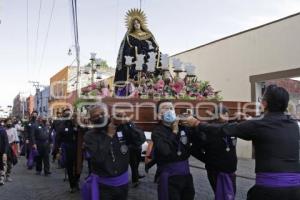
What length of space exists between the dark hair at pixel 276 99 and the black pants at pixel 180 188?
153 centimetres

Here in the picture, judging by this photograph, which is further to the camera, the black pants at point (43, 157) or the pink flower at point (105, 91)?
the black pants at point (43, 157)

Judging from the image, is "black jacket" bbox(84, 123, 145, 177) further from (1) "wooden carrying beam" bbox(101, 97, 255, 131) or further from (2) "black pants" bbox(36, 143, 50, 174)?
(2) "black pants" bbox(36, 143, 50, 174)

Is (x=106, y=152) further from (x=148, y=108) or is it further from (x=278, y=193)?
(x=278, y=193)

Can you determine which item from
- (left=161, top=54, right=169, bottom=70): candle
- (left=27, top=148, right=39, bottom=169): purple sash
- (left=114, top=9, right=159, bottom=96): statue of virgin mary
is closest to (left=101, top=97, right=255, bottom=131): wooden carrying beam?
(left=161, top=54, right=169, bottom=70): candle

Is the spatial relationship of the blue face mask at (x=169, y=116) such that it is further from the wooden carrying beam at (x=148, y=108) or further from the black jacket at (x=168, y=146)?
the wooden carrying beam at (x=148, y=108)

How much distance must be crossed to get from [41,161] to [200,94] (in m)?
7.13

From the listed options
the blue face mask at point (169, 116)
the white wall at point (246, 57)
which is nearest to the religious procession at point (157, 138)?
the blue face mask at point (169, 116)

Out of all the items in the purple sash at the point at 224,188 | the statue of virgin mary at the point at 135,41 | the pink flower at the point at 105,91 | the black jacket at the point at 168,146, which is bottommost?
the purple sash at the point at 224,188

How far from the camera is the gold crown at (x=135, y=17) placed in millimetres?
9523

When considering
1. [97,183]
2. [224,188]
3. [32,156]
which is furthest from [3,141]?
[224,188]

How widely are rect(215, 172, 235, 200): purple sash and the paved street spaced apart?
2651 millimetres

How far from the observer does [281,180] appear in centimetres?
356

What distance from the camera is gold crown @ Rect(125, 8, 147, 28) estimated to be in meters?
9.52

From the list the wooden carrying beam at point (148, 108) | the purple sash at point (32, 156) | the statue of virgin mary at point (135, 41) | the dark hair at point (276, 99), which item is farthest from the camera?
the purple sash at point (32, 156)
